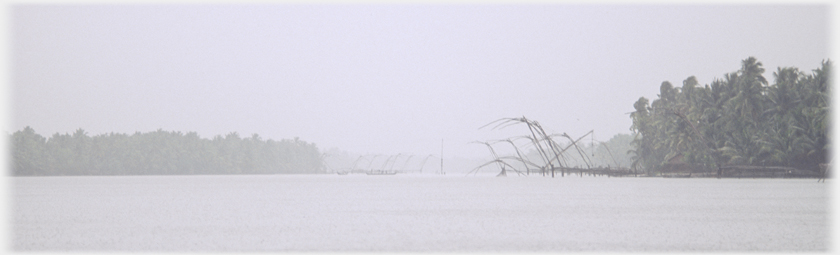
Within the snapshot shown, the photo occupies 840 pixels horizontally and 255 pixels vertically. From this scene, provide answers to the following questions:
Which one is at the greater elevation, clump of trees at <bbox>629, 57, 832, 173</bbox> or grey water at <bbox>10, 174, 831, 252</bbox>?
clump of trees at <bbox>629, 57, 832, 173</bbox>

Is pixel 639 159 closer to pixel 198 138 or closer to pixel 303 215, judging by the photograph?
pixel 303 215

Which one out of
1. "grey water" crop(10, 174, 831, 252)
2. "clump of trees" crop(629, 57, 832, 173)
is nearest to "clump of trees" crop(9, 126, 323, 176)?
"clump of trees" crop(629, 57, 832, 173)

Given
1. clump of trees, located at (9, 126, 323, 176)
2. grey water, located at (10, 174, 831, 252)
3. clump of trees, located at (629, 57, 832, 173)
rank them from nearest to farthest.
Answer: grey water, located at (10, 174, 831, 252) < clump of trees, located at (629, 57, 832, 173) < clump of trees, located at (9, 126, 323, 176)

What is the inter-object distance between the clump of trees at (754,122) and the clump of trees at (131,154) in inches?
4180

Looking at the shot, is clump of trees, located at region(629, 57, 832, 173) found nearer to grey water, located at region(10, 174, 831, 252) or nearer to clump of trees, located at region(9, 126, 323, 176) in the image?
grey water, located at region(10, 174, 831, 252)

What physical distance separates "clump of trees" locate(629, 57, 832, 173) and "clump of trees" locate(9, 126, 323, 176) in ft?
348

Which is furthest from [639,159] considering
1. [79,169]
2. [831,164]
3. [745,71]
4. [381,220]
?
[79,169]

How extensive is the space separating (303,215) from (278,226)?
3.89 metres

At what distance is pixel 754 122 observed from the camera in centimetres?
6303

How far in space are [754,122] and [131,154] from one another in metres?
124

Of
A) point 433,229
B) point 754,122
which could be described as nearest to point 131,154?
point 754,122

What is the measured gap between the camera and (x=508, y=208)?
25703mm

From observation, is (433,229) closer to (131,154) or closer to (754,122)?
(754,122)

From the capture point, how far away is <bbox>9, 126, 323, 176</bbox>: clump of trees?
132250mm
